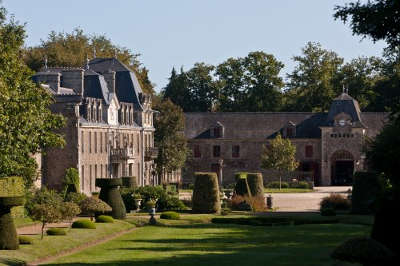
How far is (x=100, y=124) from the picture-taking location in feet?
238

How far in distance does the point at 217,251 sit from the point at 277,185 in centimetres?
5670

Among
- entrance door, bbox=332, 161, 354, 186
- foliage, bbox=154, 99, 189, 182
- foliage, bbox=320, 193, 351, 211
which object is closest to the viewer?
foliage, bbox=320, 193, 351, 211

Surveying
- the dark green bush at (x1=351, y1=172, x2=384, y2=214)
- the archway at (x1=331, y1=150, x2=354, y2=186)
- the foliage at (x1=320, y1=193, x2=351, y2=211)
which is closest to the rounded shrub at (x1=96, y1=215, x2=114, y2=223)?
the dark green bush at (x1=351, y1=172, x2=384, y2=214)

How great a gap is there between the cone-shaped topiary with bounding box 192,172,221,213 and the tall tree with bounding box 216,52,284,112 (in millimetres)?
56501

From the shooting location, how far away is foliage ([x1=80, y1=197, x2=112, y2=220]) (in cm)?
4634

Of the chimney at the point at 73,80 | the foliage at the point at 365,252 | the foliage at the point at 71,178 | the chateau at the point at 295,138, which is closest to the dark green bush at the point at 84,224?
the foliage at the point at 71,178

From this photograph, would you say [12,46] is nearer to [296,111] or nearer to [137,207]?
[137,207]

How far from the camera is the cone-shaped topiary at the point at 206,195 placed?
56938 mm

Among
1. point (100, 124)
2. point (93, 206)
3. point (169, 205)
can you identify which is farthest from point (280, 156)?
point (93, 206)

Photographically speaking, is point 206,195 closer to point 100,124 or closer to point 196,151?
point 100,124

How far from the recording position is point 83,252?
35.4 metres

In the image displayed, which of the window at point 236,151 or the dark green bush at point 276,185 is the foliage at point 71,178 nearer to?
the dark green bush at point 276,185

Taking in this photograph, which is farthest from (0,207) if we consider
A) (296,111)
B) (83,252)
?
(296,111)

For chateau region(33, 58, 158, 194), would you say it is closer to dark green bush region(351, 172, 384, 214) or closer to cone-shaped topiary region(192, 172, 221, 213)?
cone-shaped topiary region(192, 172, 221, 213)
